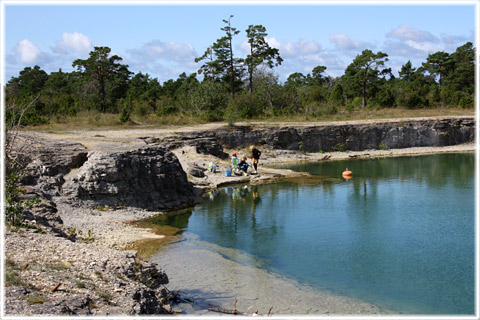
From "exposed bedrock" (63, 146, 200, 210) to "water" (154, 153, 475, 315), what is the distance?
1.76 m

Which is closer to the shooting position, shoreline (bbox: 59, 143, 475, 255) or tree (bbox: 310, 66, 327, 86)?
shoreline (bbox: 59, 143, 475, 255)

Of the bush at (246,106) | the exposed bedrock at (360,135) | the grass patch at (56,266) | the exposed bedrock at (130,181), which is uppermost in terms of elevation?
the bush at (246,106)

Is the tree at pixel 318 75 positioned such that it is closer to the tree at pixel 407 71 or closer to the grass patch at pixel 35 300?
the tree at pixel 407 71

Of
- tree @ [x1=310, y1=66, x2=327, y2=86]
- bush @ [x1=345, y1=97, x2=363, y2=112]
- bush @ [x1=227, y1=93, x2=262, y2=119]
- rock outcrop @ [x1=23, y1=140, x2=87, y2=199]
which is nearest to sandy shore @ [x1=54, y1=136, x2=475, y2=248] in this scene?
rock outcrop @ [x1=23, y1=140, x2=87, y2=199]

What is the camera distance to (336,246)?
650 inches

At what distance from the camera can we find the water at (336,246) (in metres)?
12.2

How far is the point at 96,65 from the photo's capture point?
6047 centimetres

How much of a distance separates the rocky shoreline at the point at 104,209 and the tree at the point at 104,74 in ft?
84.2

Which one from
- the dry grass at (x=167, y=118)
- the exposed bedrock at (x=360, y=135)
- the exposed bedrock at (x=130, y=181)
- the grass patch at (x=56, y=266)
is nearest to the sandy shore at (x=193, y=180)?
the exposed bedrock at (x=130, y=181)

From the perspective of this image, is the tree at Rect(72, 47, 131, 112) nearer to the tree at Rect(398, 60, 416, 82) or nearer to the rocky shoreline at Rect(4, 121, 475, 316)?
the rocky shoreline at Rect(4, 121, 475, 316)

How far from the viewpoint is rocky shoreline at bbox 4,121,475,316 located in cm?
864

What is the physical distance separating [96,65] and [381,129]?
3553 centimetres

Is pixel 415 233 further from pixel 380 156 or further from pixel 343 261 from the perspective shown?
pixel 380 156

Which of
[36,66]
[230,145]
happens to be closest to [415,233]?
[230,145]
